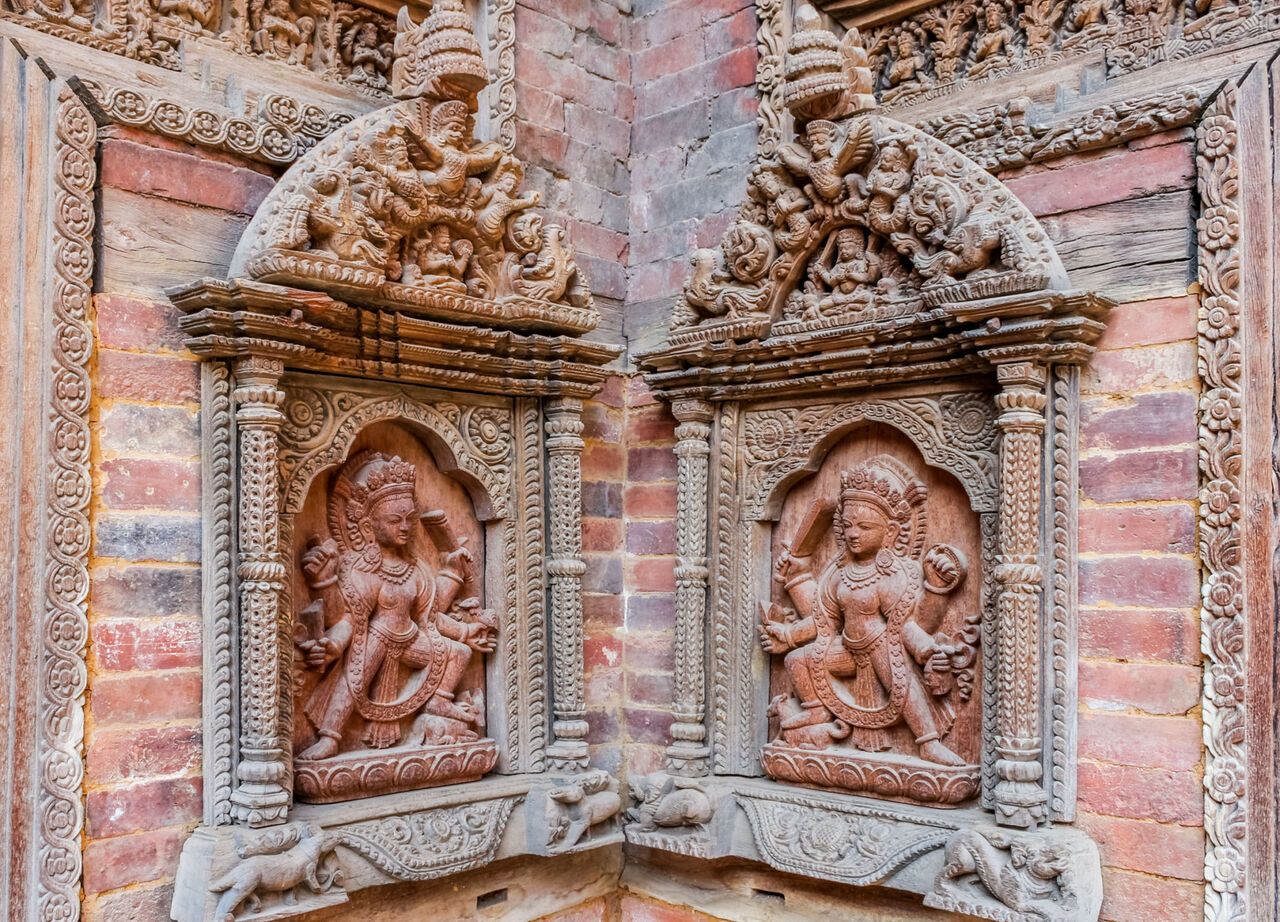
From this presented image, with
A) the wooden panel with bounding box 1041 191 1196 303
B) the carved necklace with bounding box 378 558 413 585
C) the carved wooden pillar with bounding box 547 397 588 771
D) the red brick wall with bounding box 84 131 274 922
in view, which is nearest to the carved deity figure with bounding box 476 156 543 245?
the carved wooden pillar with bounding box 547 397 588 771

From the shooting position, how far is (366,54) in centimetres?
348

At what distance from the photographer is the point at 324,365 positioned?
125 inches

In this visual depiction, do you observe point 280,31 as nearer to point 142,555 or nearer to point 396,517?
point 396,517

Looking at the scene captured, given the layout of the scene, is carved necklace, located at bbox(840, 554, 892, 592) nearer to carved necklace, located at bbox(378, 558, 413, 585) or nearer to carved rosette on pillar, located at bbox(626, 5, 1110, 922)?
carved rosette on pillar, located at bbox(626, 5, 1110, 922)

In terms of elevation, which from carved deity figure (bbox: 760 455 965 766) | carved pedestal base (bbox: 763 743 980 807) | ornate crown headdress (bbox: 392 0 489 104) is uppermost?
ornate crown headdress (bbox: 392 0 489 104)

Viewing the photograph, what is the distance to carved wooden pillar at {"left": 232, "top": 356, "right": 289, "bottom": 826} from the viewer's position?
9.53 feet

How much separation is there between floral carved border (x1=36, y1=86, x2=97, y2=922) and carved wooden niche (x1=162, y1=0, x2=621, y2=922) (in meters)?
0.26

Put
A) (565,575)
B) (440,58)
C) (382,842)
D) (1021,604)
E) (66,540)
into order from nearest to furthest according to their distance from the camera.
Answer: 1. (66,540)
2. (1021,604)
3. (382,842)
4. (440,58)
5. (565,575)

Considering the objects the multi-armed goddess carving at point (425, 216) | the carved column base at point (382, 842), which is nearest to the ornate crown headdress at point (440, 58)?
the multi-armed goddess carving at point (425, 216)

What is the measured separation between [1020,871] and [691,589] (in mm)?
1250

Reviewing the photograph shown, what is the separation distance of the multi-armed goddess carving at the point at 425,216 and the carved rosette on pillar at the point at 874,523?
51 cm

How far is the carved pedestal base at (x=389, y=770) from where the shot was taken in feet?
10.3

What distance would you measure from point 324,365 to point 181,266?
0.44 meters

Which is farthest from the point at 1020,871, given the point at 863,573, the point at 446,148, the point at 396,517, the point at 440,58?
the point at 440,58
